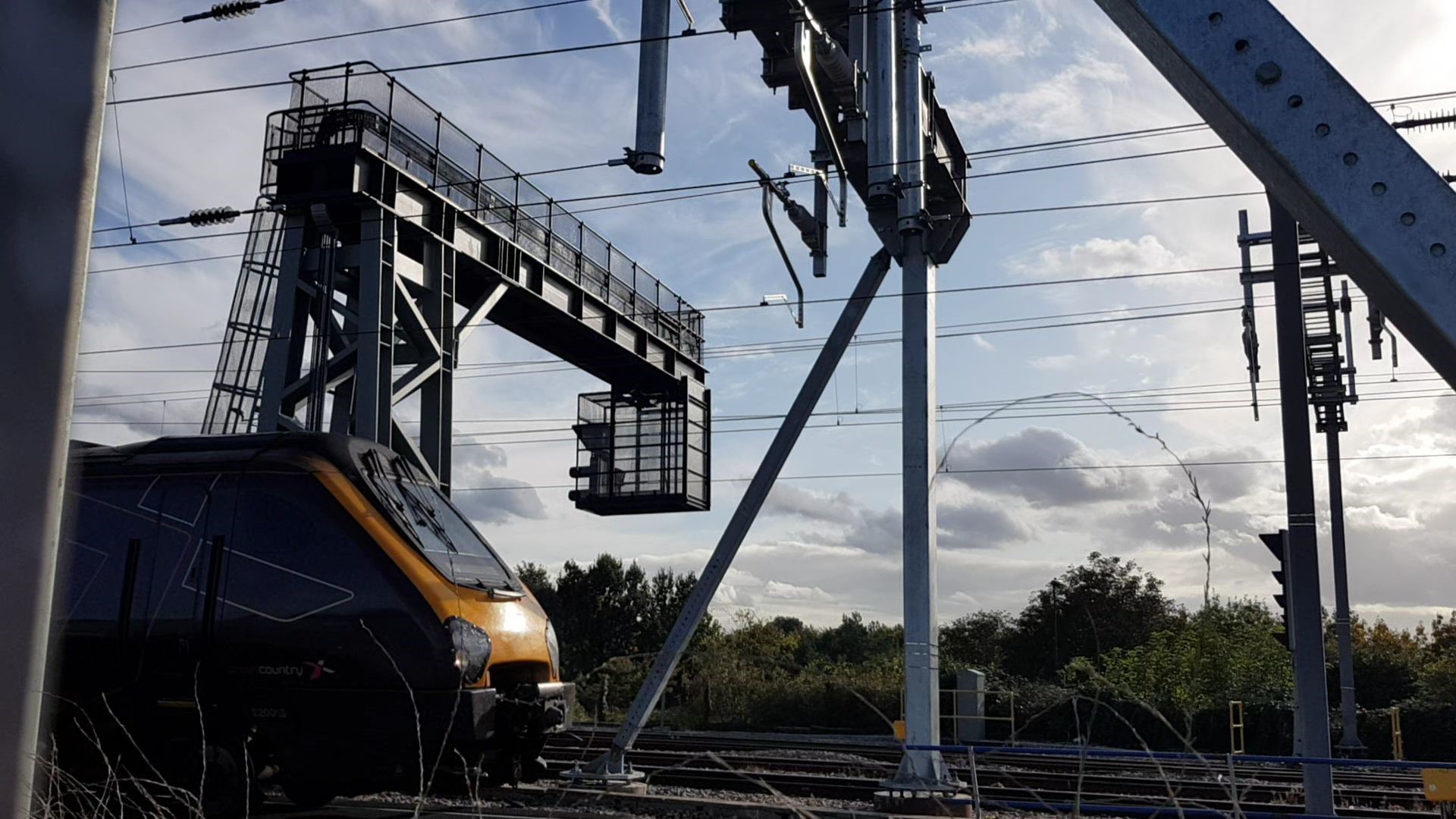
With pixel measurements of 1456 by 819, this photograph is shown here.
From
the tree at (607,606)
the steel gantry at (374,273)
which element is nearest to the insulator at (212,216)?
the steel gantry at (374,273)

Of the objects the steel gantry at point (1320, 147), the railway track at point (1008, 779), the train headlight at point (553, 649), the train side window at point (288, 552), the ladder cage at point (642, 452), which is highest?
the ladder cage at point (642, 452)

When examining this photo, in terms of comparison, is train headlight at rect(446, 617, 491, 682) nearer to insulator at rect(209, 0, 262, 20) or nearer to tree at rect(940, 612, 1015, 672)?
insulator at rect(209, 0, 262, 20)

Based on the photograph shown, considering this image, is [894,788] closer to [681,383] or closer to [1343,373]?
[1343,373]

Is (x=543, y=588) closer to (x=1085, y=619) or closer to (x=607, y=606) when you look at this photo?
(x=607, y=606)

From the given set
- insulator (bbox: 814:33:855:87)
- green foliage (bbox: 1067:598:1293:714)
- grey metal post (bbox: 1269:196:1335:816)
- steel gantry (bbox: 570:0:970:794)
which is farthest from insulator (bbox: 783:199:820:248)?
green foliage (bbox: 1067:598:1293:714)

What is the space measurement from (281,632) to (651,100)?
6.02 m

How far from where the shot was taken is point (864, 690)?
25.9 meters

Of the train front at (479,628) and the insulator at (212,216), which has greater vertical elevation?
the insulator at (212,216)

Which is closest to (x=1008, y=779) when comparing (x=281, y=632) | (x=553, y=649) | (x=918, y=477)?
(x=918, y=477)

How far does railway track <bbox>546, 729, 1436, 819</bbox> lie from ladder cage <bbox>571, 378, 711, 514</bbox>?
7066mm

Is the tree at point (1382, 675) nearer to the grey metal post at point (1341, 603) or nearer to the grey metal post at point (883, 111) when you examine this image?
the grey metal post at point (1341, 603)

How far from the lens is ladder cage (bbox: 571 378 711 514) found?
25125 millimetres

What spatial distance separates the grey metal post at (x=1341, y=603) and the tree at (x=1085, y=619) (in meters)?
4.85

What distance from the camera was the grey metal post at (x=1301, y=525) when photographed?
9.19 meters
